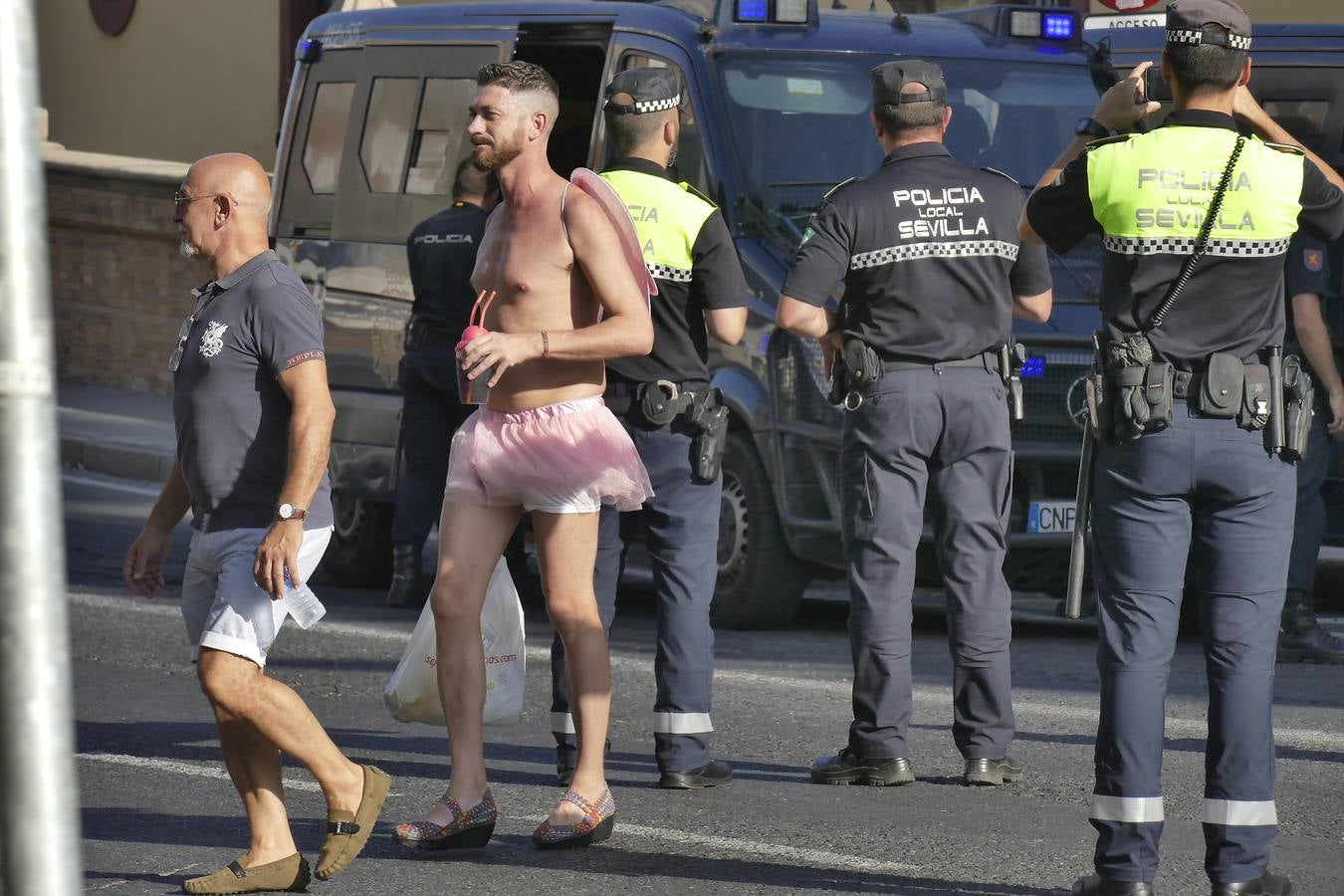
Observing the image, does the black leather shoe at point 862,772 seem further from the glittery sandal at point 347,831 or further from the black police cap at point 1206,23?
the black police cap at point 1206,23

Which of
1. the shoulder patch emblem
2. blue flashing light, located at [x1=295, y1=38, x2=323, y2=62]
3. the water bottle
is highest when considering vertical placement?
blue flashing light, located at [x1=295, y1=38, x2=323, y2=62]

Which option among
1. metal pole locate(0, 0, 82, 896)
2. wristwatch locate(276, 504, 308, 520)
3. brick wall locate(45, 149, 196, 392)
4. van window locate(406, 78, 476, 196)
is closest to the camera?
metal pole locate(0, 0, 82, 896)

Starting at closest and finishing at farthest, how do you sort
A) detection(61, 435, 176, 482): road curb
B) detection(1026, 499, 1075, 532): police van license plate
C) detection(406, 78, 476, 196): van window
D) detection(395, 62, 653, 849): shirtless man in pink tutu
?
detection(395, 62, 653, 849): shirtless man in pink tutu, detection(1026, 499, 1075, 532): police van license plate, detection(406, 78, 476, 196): van window, detection(61, 435, 176, 482): road curb

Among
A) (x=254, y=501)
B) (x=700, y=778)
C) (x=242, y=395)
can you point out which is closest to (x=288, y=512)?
(x=254, y=501)

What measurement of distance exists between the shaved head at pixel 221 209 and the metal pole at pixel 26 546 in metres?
2.85

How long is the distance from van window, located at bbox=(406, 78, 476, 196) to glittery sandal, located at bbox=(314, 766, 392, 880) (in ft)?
16.9

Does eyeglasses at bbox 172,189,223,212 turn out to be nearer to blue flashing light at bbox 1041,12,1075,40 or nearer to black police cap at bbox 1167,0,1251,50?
black police cap at bbox 1167,0,1251,50

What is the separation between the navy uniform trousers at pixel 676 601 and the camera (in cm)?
596

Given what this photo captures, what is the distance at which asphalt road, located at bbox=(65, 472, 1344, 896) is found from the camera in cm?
508

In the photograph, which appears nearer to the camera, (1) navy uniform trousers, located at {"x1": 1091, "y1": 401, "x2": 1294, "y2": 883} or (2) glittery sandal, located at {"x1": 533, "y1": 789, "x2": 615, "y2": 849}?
(1) navy uniform trousers, located at {"x1": 1091, "y1": 401, "x2": 1294, "y2": 883}

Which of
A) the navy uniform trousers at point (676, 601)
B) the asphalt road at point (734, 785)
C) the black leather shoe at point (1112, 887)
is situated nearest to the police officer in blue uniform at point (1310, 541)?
the asphalt road at point (734, 785)

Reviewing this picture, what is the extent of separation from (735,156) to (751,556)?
1.53 meters

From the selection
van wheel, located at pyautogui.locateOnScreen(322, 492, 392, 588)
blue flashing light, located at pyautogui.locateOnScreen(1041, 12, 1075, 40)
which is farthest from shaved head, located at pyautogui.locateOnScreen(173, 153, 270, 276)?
van wheel, located at pyautogui.locateOnScreen(322, 492, 392, 588)

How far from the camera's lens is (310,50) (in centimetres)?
1062
